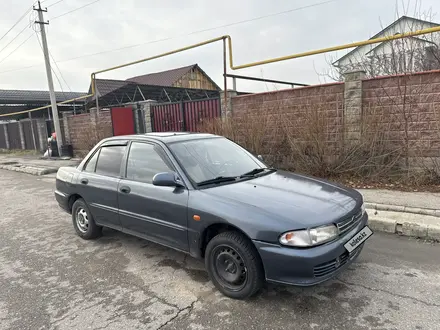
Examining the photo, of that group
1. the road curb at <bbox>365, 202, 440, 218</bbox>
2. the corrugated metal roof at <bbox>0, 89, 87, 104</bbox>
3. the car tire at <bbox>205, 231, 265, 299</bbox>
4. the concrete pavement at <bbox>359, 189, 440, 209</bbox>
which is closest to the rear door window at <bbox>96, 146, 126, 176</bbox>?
the car tire at <bbox>205, 231, 265, 299</bbox>

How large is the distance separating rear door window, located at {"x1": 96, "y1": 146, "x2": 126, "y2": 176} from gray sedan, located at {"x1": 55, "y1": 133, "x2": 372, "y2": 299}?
0.05 ft

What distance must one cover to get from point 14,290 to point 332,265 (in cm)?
324

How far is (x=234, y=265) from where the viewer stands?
2891mm

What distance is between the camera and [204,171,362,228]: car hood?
8.72ft

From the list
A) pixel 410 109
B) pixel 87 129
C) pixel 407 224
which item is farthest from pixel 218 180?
pixel 87 129

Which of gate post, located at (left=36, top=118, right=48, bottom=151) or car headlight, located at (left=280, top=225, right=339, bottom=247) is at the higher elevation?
gate post, located at (left=36, top=118, right=48, bottom=151)

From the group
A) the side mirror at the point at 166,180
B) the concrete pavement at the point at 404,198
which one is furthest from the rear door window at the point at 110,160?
the concrete pavement at the point at 404,198

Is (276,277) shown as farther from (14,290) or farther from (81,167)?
(81,167)

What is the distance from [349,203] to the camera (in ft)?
9.96

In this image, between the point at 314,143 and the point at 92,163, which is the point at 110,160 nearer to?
the point at 92,163

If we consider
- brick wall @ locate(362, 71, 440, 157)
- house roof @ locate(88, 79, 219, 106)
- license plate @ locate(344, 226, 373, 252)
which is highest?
Answer: house roof @ locate(88, 79, 219, 106)

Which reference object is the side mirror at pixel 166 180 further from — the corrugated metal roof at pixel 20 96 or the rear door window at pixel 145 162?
the corrugated metal roof at pixel 20 96

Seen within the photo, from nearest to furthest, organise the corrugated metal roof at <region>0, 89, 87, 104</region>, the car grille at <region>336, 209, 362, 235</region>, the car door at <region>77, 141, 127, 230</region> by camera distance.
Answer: the car grille at <region>336, 209, 362, 235</region> < the car door at <region>77, 141, 127, 230</region> < the corrugated metal roof at <region>0, 89, 87, 104</region>

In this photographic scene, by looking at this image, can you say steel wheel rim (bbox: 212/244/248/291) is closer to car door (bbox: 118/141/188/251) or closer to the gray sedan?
the gray sedan
